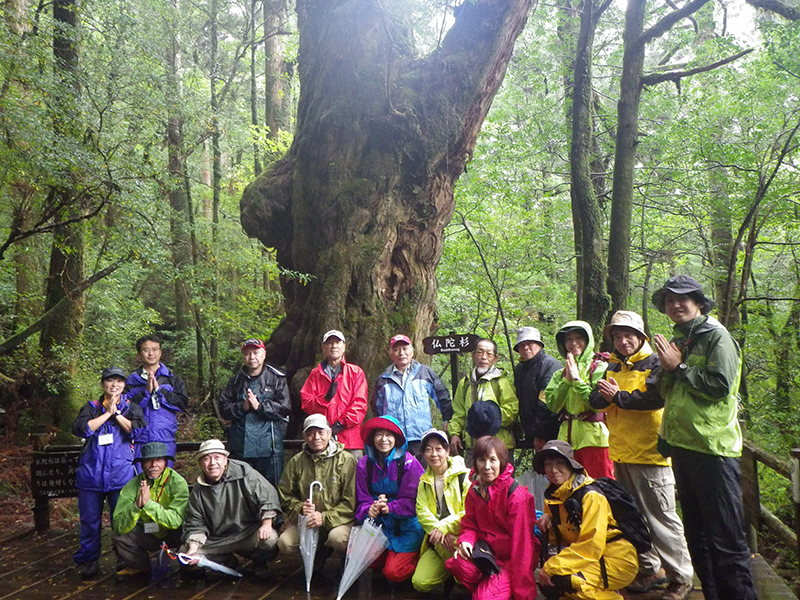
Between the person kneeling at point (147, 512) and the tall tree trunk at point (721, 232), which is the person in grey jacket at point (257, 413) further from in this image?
the tall tree trunk at point (721, 232)

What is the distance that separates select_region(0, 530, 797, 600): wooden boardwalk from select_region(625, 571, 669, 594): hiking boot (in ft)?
0.18

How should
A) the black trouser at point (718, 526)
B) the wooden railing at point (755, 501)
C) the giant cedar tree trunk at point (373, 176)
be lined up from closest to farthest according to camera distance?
1. the black trouser at point (718, 526)
2. the wooden railing at point (755, 501)
3. the giant cedar tree trunk at point (373, 176)

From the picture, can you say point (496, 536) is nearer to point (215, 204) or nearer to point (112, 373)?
point (112, 373)

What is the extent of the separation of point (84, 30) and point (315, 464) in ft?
24.8

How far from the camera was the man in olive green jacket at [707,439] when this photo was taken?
10.2ft

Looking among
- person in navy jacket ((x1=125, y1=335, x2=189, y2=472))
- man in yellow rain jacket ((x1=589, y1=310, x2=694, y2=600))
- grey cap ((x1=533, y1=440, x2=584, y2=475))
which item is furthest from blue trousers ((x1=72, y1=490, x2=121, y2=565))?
man in yellow rain jacket ((x1=589, y1=310, x2=694, y2=600))

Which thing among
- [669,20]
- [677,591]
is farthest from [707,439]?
[669,20]

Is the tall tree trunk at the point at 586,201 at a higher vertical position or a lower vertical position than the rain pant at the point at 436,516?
higher

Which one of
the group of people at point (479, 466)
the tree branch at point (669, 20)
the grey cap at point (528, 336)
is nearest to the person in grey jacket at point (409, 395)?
the group of people at point (479, 466)

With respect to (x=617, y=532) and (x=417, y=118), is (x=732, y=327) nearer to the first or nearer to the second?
(x=417, y=118)

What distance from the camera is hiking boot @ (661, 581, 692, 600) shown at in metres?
3.54

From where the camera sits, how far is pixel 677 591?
11.7 ft

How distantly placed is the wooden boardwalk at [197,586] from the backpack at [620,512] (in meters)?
0.60

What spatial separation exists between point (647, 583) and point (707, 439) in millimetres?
1325
